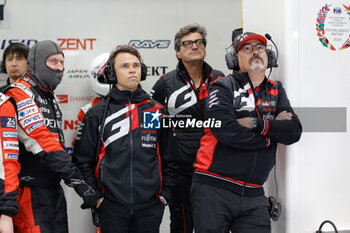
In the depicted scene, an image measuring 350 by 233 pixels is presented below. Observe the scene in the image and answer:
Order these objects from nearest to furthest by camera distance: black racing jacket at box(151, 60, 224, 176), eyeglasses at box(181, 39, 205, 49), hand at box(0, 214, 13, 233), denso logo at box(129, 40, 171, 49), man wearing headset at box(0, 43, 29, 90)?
hand at box(0, 214, 13, 233) < black racing jacket at box(151, 60, 224, 176) < eyeglasses at box(181, 39, 205, 49) < man wearing headset at box(0, 43, 29, 90) < denso logo at box(129, 40, 171, 49)

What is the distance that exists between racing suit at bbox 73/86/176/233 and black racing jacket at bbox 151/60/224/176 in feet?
0.93

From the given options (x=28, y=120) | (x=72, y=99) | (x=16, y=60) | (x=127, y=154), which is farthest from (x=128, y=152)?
(x=72, y=99)

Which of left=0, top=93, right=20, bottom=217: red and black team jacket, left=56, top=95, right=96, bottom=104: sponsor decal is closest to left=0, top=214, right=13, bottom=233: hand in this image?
left=0, top=93, right=20, bottom=217: red and black team jacket

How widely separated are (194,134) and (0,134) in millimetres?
1305

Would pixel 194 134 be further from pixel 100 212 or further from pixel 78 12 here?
pixel 78 12

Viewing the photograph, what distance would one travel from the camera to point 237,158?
85.4 inches

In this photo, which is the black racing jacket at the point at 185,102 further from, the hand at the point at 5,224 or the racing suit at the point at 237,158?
the hand at the point at 5,224

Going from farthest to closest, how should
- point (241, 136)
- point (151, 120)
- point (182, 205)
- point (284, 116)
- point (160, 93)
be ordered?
point (160, 93) < point (182, 205) < point (151, 120) < point (284, 116) < point (241, 136)

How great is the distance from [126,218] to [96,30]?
2174 millimetres

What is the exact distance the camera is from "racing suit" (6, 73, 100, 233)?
2.18 m

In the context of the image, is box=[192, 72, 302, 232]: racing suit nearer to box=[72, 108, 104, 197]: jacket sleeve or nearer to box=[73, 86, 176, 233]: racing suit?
box=[73, 86, 176, 233]: racing suit

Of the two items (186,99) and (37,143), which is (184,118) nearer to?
(186,99)

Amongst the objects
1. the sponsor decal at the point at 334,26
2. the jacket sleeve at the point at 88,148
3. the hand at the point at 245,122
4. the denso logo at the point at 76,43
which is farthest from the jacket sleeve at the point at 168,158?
the denso logo at the point at 76,43

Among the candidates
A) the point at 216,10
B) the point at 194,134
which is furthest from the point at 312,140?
the point at 216,10
